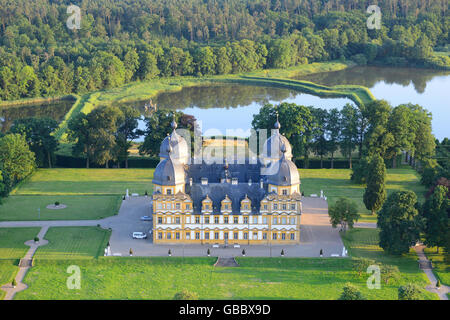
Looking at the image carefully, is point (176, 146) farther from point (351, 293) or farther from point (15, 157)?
point (351, 293)

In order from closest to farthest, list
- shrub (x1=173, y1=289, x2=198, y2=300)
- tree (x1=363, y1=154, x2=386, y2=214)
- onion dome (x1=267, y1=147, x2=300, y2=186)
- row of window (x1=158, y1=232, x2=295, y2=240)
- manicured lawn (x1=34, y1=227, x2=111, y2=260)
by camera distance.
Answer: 1. shrub (x1=173, y1=289, x2=198, y2=300)
2. manicured lawn (x1=34, y1=227, x2=111, y2=260)
3. onion dome (x1=267, y1=147, x2=300, y2=186)
4. row of window (x1=158, y1=232, x2=295, y2=240)
5. tree (x1=363, y1=154, x2=386, y2=214)

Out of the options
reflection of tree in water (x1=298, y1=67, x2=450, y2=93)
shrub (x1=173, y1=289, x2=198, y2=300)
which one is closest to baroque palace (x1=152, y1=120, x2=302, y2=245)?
shrub (x1=173, y1=289, x2=198, y2=300)

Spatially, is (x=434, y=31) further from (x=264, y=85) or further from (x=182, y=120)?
(x=182, y=120)

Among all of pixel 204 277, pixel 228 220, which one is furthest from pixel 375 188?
pixel 204 277

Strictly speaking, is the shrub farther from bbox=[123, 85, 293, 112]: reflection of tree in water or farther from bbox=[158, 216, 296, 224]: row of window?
bbox=[123, 85, 293, 112]: reflection of tree in water

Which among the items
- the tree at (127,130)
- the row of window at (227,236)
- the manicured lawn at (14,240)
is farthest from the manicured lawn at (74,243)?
the tree at (127,130)

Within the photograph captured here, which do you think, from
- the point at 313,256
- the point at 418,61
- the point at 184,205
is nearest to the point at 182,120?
the point at 184,205
